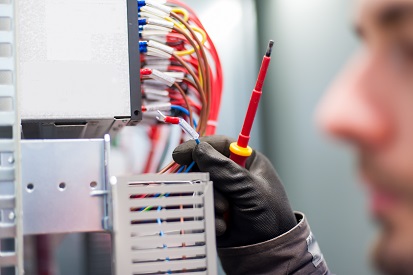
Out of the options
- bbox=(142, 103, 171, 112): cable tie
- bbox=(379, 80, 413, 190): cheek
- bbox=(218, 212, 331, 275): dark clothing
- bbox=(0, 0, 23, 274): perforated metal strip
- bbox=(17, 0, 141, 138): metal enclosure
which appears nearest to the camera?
bbox=(379, 80, 413, 190): cheek

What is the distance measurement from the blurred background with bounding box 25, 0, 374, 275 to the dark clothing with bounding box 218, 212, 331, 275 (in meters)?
0.12

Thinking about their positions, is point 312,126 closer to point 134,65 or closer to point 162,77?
point 162,77

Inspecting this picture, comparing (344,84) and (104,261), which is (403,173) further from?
(104,261)

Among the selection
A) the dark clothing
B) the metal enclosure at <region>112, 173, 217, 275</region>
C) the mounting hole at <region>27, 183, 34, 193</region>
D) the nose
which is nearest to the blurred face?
the nose

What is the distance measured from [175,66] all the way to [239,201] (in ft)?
1.07

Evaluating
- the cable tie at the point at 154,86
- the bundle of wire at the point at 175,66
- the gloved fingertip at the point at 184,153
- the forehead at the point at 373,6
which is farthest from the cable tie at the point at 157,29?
the forehead at the point at 373,6

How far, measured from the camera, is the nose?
240mm

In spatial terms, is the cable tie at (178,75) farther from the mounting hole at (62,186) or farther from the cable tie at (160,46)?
the mounting hole at (62,186)

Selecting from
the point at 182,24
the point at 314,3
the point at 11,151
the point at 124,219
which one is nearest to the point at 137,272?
the point at 124,219

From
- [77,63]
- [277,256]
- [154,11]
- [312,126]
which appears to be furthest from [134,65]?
[312,126]

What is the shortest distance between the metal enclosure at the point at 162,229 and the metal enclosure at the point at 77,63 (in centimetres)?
16

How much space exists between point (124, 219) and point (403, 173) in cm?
35

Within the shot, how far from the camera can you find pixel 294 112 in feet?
3.68

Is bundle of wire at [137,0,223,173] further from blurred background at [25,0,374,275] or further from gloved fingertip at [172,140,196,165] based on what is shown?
blurred background at [25,0,374,275]
